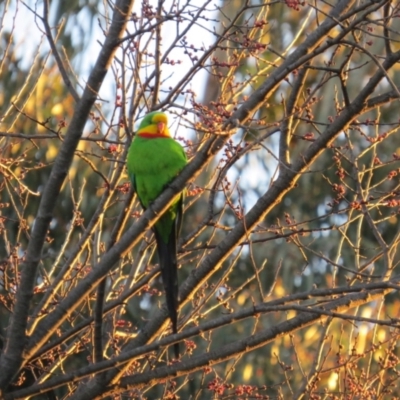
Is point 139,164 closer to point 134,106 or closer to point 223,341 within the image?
point 134,106

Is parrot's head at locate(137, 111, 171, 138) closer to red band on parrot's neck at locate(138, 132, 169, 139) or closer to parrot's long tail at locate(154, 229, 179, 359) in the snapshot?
red band on parrot's neck at locate(138, 132, 169, 139)

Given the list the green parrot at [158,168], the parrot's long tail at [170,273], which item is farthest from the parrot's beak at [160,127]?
the parrot's long tail at [170,273]

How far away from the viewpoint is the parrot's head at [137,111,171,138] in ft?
12.6

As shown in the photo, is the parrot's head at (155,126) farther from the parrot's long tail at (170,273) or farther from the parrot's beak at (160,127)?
the parrot's long tail at (170,273)

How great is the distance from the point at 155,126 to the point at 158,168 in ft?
1.01

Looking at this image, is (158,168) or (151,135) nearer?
(158,168)

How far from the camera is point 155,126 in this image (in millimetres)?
3879

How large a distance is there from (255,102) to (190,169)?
36cm

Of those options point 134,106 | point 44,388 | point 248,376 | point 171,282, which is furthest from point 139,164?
point 248,376

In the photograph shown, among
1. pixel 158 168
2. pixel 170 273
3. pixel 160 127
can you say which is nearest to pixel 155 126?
pixel 160 127

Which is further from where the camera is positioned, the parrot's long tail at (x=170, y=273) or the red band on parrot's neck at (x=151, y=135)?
A: the red band on parrot's neck at (x=151, y=135)

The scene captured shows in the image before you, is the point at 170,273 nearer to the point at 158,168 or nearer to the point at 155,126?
the point at 158,168

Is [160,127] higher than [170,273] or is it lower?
higher

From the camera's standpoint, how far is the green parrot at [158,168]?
353 centimetres
